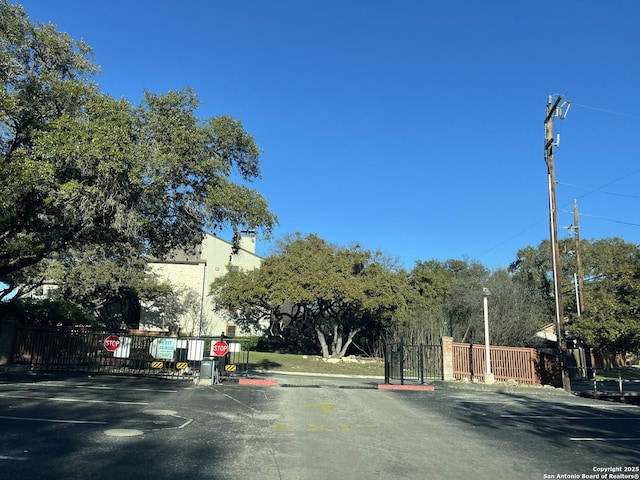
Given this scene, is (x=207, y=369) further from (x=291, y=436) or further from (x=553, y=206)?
(x=553, y=206)

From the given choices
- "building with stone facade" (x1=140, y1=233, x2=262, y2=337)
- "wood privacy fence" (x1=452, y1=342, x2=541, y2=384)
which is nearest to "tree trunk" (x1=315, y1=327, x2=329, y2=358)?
"building with stone facade" (x1=140, y1=233, x2=262, y2=337)

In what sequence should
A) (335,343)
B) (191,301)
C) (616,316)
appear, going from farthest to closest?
(191,301), (335,343), (616,316)

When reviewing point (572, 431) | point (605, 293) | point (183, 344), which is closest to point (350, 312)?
point (605, 293)

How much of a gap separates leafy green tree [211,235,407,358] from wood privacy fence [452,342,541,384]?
15.2m

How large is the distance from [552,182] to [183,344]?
1867 cm

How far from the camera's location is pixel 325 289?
133 feet

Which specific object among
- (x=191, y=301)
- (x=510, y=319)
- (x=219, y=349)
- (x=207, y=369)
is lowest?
(x=207, y=369)

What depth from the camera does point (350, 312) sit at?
44.2 meters

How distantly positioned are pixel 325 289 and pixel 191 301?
16255 millimetres

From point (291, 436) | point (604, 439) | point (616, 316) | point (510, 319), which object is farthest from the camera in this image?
point (510, 319)

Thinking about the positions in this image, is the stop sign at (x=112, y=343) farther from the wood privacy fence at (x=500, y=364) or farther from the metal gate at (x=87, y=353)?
the wood privacy fence at (x=500, y=364)

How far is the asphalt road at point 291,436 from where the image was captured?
7.03 metres

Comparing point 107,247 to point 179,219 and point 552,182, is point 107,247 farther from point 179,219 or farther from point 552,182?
point 552,182

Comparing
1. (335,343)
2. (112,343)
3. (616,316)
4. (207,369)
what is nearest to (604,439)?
(207,369)
